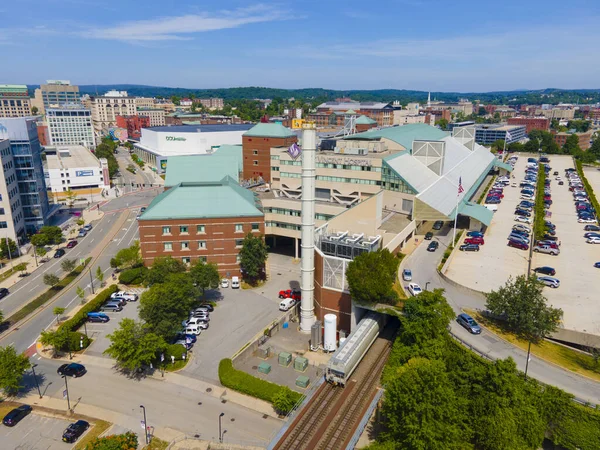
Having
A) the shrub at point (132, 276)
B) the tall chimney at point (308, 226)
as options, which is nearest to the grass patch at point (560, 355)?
the tall chimney at point (308, 226)

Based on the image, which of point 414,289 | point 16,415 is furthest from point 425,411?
point 16,415

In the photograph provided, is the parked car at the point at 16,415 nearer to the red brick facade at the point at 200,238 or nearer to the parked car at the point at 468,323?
the red brick facade at the point at 200,238

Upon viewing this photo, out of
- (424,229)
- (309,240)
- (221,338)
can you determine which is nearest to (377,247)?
(309,240)

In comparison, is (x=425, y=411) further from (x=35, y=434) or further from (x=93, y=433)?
(x=35, y=434)

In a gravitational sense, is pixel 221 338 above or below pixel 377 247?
below

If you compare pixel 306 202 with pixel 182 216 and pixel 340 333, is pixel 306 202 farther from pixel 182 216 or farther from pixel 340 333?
pixel 182 216

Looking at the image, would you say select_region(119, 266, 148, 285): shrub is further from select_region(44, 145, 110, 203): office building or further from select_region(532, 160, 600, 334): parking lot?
select_region(44, 145, 110, 203): office building

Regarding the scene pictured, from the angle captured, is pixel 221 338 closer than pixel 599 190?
Yes
